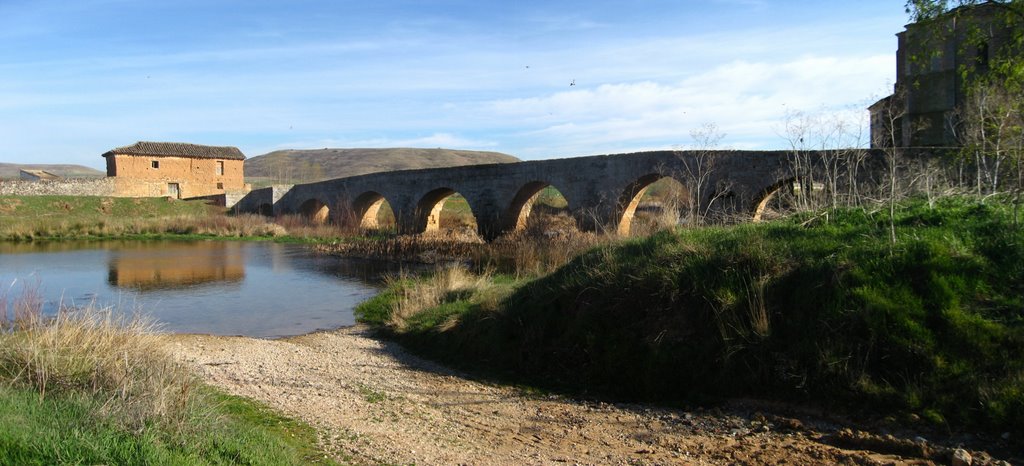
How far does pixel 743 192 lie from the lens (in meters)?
20.5

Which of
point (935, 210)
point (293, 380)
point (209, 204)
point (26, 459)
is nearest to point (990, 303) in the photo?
point (935, 210)

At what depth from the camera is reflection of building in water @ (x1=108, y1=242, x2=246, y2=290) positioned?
1964cm

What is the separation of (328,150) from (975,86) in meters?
142

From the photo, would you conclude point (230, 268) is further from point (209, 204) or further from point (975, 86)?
point (209, 204)

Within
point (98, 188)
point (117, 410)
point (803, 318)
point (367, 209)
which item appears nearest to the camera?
point (117, 410)

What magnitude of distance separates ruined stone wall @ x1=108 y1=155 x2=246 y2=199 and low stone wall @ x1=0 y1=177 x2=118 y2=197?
5.09ft

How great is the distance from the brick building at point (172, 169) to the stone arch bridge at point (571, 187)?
1241cm

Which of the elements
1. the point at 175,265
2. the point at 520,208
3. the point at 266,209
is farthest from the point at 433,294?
the point at 266,209

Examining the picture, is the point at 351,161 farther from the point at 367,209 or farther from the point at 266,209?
the point at 367,209

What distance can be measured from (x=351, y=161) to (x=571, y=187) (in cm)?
10789

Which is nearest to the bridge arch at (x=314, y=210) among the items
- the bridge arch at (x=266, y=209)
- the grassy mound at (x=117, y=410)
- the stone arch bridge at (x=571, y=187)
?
the stone arch bridge at (x=571, y=187)

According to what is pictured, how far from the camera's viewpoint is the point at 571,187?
89.1ft

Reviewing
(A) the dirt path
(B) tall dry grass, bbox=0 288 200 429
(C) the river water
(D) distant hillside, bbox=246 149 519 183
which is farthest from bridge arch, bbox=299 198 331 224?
(D) distant hillside, bbox=246 149 519 183

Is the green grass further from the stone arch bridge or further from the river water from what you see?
the stone arch bridge
